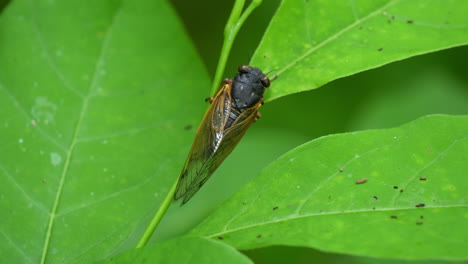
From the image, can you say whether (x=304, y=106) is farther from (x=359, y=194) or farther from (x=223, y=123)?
(x=359, y=194)

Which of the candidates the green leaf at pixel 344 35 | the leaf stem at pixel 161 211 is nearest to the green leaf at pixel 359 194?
the leaf stem at pixel 161 211

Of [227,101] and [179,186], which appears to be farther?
[227,101]

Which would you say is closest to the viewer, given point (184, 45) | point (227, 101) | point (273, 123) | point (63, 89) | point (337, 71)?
point (337, 71)

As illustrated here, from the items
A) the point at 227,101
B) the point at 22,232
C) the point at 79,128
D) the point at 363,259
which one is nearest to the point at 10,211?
the point at 22,232

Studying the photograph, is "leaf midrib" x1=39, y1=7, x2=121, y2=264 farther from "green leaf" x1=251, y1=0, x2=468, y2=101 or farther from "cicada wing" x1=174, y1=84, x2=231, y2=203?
"green leaf" x1=251, y1=0, x2=468, y2=101

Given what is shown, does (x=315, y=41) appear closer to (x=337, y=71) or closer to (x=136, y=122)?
(x=337, y=71)

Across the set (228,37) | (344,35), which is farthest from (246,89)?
(344,35)

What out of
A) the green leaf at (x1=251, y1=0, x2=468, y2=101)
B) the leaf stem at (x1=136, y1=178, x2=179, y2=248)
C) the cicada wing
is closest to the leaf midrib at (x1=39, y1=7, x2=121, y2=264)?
the leaf stem at (x1=136, y1=178, x2=179, y2=248)
